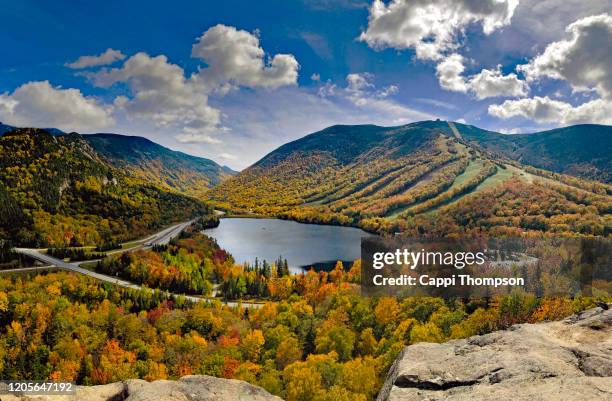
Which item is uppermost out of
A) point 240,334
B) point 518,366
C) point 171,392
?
point 518,366

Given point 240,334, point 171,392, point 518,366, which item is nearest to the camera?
point 171,392

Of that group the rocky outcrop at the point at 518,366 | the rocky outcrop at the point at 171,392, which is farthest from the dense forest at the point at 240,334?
the rocky outcrop at the point at 171,392

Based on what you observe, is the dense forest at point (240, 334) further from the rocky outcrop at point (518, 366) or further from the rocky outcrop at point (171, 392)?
the rocky outcrop at point (171, 392)

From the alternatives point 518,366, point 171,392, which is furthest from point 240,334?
point 518,366

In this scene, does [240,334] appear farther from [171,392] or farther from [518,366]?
[518,366]

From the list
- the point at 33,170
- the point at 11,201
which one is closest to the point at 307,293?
the point at 11,201

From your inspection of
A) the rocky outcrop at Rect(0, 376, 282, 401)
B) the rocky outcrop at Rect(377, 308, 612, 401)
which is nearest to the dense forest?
the rocky outcrop at Rect(377, 308, 612, 401)

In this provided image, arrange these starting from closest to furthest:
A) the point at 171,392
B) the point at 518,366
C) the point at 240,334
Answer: the point at 171,392, the point at 518,366, the point at 240,334

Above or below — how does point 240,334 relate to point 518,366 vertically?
below

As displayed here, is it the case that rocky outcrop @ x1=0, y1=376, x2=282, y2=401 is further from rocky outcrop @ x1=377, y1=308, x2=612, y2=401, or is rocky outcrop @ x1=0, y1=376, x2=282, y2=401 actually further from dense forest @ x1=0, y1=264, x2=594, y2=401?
dense forest @ x1=0, y1=264, x2=594, y2=401
